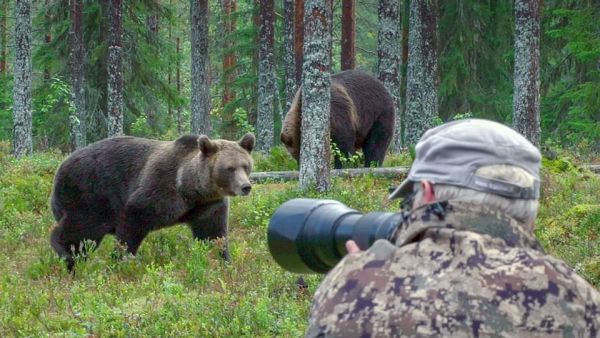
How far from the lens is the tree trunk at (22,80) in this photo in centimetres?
2208

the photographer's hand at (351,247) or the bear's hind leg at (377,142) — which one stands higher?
the photographer's hand at (351,247)

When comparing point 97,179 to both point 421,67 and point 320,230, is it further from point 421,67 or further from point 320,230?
point 421,67

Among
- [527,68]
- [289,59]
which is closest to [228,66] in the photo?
[289,59]

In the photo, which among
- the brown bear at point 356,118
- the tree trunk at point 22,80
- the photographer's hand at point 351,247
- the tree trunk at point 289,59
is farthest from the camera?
the tree trunk at point 289,59

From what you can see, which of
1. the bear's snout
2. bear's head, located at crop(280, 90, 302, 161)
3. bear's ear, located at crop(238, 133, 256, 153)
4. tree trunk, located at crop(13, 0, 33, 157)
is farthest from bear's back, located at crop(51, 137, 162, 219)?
tree trunk, located at crop(13, 0, 33, 157)

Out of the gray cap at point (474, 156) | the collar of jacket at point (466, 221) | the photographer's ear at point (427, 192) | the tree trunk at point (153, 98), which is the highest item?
the gray cap at point (474, 156)

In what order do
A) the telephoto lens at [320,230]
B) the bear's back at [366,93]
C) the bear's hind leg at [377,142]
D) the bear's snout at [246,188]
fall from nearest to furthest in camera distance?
1. the telephoto lens at [320,230]
2. the bear's snout at [246,188]
3. the bear's back at [366,93]
4. the bear's hind leg at [377,142]

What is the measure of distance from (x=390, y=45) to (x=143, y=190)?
1116 centimetres

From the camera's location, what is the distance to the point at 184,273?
9.09 meters

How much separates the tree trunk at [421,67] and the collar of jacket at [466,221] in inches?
758

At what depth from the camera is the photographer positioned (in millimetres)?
2396

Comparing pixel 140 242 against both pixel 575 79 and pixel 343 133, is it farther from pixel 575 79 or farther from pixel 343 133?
pixel 575 79

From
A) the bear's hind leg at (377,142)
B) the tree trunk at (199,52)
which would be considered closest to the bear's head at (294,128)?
the bear's hind leg at (377,142)

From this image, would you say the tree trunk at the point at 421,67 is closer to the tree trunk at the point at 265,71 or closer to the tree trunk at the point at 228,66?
the tree trunk at the point at 265,71
